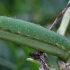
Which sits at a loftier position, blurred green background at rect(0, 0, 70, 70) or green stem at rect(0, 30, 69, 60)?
green stem at rect(0, 30, 69, 60)

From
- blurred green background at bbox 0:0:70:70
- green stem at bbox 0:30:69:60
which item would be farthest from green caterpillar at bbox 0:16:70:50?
blurred green background at bbox 0:0:70:70

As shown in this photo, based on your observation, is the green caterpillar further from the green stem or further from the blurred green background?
the blurred green background

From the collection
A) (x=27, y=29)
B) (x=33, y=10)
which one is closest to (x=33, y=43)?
(x=27, y=29)

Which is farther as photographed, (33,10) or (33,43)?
(33,10)

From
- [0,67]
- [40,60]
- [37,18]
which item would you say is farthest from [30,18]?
[40,60]

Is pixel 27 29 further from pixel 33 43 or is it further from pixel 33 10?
pixel 33 10

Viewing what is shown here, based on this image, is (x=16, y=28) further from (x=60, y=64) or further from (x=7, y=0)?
(x=7, y=0)

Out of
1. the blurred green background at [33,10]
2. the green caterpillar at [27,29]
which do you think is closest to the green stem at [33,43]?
the green caterpillar at [27,29]

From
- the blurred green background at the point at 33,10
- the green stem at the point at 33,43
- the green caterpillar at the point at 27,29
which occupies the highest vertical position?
the green caterpillar at the point at 27,29

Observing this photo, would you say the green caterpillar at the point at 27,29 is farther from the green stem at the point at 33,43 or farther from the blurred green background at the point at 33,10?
the blurred green background at the point at 33,10

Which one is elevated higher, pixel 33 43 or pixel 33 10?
pixel 33 43

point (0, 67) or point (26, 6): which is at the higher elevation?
point (26, 6)
